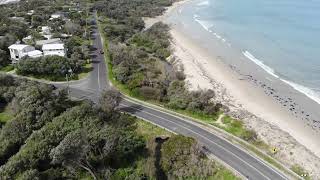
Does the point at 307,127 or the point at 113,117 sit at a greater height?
the point at 113,117

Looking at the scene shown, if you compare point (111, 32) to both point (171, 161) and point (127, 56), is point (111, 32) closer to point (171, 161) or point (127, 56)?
point (127, 56)

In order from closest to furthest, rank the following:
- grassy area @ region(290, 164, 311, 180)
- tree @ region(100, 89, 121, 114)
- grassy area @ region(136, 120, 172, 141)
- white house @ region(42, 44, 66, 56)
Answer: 1. grassy area @ region(290, 164, 311, 180)
2. grassy area @ region(136, 120, 172, 141)
3. tree @ region(100, 89, 121, 114)
4. white house @ region(42, 44, 66, 56)

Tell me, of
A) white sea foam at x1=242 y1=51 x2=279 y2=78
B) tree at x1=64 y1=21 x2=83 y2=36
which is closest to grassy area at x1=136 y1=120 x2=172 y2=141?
white sea foam at x1=242 y1=51 x2=279 y2=78

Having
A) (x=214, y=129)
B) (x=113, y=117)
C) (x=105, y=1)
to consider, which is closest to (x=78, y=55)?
(x=113, y=117)

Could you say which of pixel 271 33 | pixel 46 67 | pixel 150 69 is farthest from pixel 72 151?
pixel 271 33

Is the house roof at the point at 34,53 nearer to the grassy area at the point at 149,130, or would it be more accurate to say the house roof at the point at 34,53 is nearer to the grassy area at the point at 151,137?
the grassy area at the point at 151,137

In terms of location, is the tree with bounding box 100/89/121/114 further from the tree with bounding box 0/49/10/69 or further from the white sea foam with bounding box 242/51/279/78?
the white sea foam with bounding box 242/51/279/78
